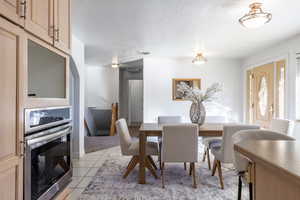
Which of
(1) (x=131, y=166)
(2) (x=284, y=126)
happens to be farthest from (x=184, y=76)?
(1) (x=131, y=166)

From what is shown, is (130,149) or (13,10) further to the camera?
(130,149)

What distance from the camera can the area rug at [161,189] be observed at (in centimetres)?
268

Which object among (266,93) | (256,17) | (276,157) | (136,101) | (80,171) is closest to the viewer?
(276,157)

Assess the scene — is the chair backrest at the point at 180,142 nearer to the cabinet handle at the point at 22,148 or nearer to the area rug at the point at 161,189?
the area rug at the point at 161,189

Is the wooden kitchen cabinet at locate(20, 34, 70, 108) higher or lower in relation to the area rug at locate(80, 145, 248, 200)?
higher

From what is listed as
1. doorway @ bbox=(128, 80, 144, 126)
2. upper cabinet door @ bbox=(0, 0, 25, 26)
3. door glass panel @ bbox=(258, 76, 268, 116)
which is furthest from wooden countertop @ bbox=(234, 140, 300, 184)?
doorway @ bbox=(128, 80, 144, 126)

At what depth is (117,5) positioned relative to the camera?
8.59 ft

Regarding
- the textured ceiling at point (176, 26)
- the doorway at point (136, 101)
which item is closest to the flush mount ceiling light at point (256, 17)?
the textured ceiling at point (176, 26)

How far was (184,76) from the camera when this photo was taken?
6168 millimetres

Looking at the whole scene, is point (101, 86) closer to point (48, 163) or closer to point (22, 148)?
point (48, 163)

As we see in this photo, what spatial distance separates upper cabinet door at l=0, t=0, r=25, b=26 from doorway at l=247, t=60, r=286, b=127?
4.59 m

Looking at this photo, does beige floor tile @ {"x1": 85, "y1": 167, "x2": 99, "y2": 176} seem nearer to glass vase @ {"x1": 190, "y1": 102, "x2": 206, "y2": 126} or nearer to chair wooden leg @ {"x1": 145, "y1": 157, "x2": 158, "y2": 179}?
chair wooden leg @ {"x1": 145, "y1": 157, "x2": 158, "y2": 179}

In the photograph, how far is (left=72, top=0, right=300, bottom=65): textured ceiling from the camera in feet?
8.54

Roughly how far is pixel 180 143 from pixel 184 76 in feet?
11.5
